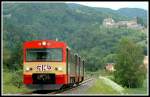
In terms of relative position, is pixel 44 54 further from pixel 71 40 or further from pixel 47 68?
pixel 71 40

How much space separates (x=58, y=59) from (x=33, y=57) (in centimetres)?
123

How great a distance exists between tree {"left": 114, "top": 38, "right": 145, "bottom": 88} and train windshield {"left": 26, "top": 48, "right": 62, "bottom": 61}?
36.4 feet

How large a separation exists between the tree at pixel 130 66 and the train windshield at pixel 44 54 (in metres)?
11.1

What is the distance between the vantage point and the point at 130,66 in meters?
36.7

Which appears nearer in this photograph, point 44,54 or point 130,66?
point 44,54

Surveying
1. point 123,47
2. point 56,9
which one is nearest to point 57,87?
point 123,47

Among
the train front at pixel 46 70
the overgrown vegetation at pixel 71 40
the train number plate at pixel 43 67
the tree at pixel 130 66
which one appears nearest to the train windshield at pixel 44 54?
the train front at pixel 46 70

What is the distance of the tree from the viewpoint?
116ft

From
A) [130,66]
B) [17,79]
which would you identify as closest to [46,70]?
[17,79]

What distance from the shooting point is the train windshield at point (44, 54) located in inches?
938

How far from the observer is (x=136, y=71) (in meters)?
35.3

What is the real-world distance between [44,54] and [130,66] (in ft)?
45.4

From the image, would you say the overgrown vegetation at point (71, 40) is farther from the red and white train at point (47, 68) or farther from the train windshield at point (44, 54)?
the red and white train at point (47, 68)

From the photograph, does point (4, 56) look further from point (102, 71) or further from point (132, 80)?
point (102, 71)
